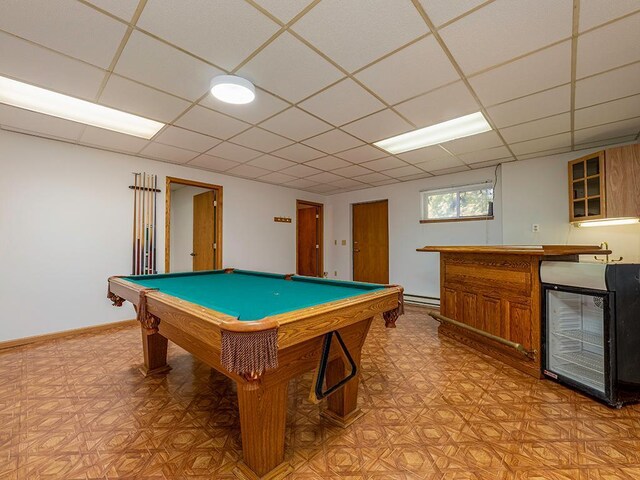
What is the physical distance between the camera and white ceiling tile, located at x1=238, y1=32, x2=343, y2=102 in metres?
1.75

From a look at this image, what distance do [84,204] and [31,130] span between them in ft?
3.02

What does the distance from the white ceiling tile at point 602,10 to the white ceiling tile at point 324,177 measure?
352 cm

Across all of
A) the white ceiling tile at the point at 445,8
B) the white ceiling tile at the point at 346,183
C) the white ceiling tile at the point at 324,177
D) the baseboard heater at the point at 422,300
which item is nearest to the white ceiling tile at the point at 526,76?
the white ceiling tile at the point at 445,8

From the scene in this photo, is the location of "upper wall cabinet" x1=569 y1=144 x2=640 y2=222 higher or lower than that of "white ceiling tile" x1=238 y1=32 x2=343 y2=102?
lower

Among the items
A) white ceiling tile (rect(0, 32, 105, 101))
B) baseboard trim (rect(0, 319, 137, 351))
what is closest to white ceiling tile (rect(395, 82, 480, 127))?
white ceiling tile (rect(0, 32, 105, 101))

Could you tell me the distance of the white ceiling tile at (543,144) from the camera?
317 centimetres

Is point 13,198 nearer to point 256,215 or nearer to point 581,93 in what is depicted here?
point 256,215

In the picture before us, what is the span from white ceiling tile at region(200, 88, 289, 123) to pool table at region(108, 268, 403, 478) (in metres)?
1.63

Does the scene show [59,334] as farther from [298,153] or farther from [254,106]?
[298,153]

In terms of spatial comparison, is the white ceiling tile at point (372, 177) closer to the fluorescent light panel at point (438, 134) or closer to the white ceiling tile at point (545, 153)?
the fluorescent light panel at point (438, 134)

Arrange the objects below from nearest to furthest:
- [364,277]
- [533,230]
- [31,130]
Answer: [31,130]
[533,230]
[364,277]

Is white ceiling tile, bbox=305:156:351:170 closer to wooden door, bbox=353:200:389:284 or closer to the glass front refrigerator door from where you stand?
wooden door, bbox=353:200:389:284

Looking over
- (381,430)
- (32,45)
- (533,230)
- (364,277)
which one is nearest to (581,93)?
(533,230)

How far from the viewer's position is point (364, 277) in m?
6.08
